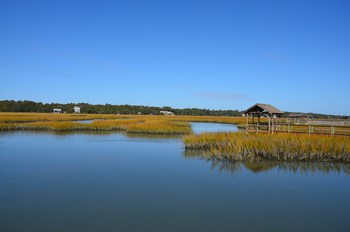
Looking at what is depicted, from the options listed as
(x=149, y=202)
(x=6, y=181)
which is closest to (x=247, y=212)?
(x=149, y=202)

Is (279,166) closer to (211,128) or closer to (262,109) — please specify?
(262,109)

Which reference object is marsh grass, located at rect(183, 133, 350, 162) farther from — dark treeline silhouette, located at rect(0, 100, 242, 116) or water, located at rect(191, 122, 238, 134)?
dark treeline silhouette, located at rect(0, 100, 242, 116)

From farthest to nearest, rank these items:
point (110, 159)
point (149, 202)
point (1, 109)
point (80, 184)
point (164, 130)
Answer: point (1, 109)
point (164, 130)
point (110, 159)
point (80, 184)
point (149, 202)

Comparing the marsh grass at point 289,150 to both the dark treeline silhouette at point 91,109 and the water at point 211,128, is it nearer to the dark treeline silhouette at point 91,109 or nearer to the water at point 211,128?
the water at point 211,128

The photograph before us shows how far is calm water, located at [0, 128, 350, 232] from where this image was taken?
6965mm

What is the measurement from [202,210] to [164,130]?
23.9 metres

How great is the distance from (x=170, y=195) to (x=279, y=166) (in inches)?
265

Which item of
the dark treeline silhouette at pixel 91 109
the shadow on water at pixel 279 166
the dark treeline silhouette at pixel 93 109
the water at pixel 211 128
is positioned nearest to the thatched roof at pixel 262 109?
the water at pixel 211 128

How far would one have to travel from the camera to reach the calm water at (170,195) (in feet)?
22.9

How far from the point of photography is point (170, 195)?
915cm

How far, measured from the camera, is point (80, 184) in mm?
10258

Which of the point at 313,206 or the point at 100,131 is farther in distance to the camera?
Answer: the point at 100,131

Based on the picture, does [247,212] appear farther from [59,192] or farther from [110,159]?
[110,159]

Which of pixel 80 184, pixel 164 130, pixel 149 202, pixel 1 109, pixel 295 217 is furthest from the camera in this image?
pixel 1 109
